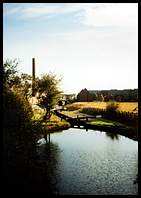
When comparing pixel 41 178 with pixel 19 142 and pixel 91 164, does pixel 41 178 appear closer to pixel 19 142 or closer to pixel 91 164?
pixel 19 142

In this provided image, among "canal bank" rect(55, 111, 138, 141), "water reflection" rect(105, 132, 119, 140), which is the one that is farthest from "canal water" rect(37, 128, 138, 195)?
"canal bank" rect(55, 111, 138, 141)

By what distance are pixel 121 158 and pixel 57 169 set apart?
4.44m

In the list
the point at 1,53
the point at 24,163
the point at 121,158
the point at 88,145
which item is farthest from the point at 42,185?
the point at 88,145

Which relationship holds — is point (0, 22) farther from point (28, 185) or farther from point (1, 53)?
point (28, 185)

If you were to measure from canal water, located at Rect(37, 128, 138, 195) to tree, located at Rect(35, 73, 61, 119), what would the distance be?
7497 millimetres

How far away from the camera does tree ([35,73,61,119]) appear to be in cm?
3136

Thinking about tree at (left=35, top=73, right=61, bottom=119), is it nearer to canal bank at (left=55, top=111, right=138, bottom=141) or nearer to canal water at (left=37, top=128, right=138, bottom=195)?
canal bank at (left=55, top=111, right=138, bottom=141)

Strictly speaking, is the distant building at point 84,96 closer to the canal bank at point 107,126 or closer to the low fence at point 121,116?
the low fence at point 121,116

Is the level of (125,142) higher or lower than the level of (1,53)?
lower

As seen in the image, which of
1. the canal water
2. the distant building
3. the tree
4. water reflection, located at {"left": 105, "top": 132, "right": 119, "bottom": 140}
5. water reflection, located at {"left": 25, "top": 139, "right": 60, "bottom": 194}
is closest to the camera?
water reflection, located at {"left": 25, "top": 139, "right": 60, "bottom": 194}

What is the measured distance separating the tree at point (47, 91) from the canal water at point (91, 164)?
Result: 7497mm

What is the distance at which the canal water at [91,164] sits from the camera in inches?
439

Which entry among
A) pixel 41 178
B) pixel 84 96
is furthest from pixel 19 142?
pixel 84 96

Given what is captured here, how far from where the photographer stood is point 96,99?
5944cm
